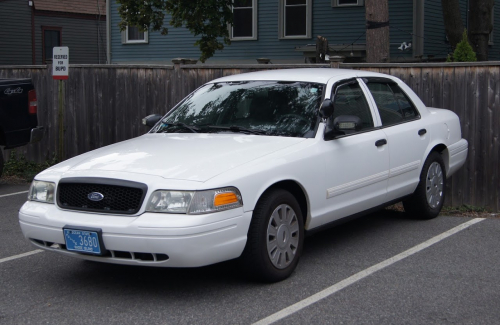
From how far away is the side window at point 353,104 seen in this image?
6480 mm

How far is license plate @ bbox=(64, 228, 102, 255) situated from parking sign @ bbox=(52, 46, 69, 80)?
22.0 ft

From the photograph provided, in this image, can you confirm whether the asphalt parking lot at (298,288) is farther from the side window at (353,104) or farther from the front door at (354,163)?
the side window at (353,104)

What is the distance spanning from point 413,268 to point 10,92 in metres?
7.10

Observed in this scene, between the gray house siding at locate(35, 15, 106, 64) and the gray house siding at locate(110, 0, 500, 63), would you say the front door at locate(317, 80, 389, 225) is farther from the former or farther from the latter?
the gray house siding at locate(35, 15, 106, 64)

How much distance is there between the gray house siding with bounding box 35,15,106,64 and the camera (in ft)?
96.2

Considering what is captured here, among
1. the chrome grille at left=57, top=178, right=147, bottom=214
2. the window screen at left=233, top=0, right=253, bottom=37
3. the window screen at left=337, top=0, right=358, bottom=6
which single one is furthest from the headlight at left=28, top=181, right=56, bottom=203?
the window screen at left=233, top=0, right=253, bottom=37

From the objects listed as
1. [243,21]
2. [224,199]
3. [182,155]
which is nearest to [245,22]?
[243,21]

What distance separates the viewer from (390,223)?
778 centimetres

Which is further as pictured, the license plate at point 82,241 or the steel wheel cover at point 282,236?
the steel wheel cover at point 282,236

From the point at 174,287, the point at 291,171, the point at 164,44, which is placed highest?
the point at 164,44

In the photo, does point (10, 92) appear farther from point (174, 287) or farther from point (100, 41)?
point (100, 41)

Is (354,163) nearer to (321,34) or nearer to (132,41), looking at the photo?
(321,34)

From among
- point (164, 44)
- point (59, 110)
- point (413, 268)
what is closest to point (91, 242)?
point (413, 268)

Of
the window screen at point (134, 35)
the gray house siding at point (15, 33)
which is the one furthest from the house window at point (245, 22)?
the gray house siding at point (15, 33)
